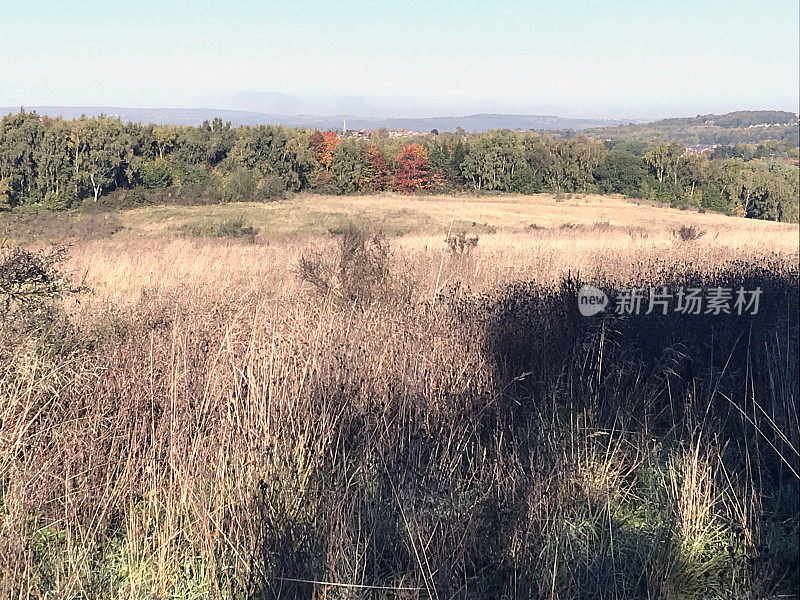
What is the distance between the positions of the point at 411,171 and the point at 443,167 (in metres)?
3.78

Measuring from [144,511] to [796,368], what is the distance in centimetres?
398

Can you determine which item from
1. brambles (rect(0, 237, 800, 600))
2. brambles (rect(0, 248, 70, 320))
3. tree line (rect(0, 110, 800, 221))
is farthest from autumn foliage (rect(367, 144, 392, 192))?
brambles (rect(0, 237, 800, 600))

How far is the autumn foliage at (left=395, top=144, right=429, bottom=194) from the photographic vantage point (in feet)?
176

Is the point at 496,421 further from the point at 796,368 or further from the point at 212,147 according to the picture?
the point at 212,147

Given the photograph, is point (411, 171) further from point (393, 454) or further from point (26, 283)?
point (393, 454)

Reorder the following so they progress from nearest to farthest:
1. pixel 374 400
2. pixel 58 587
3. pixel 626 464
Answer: pixel 58 587 → pixel 626 464 → pixel 374 400

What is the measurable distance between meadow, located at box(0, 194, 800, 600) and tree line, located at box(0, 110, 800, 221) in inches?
1574

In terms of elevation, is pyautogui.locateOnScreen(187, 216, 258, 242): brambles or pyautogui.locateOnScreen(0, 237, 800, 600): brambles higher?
pyautogui.locateOnScreen(0, 237, 800, 600): brambles

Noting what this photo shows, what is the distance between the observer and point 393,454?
3002 mm

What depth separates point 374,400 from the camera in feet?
11.3

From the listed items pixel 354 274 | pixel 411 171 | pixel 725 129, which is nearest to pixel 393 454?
pixel 354 274

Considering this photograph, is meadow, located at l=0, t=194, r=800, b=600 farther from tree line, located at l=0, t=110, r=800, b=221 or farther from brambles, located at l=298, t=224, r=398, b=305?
tree line, located at l=0, t=110, r=800, b=221

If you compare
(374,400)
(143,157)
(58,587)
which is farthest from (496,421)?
(143,157)

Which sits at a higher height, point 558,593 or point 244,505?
point 244,505
